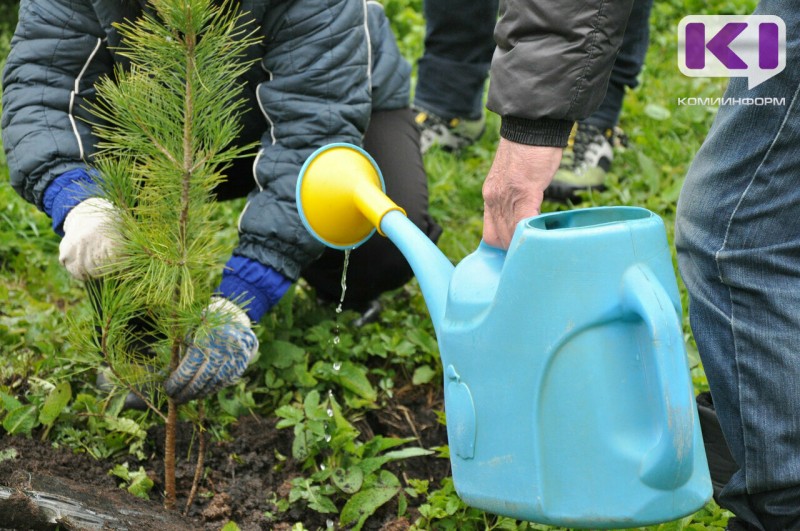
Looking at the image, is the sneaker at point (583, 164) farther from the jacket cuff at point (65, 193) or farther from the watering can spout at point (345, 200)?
the jacket cuff at point (65, 193)

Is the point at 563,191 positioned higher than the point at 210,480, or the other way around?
the point at 563,191

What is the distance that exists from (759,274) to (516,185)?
38cm

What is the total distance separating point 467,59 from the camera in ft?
10.3

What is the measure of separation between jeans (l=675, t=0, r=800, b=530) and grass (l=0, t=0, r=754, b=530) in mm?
346

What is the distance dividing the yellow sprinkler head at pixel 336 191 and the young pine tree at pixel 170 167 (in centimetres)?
14

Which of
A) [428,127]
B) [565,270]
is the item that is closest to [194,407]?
[565,270]

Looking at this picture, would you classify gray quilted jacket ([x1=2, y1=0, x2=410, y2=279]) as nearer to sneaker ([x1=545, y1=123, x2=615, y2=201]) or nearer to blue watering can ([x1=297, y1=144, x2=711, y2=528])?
blue watering can ([x1=297, y1=144, x2=711, y2=528])

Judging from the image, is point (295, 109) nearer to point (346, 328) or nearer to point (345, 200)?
point (345, 200)

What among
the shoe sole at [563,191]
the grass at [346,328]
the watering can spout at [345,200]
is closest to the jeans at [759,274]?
the grass at [346,328]

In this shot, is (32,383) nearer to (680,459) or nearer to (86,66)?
(86,66)

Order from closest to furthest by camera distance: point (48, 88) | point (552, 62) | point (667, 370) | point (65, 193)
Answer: point (667, 370), point (552, 62), point (65, 193), point (48, 88)

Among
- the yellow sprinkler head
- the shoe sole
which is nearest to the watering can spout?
the yellow sprinkler head

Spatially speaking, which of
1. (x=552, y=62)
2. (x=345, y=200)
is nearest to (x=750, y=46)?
(x=552, y=62)

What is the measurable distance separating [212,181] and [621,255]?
737 mm
